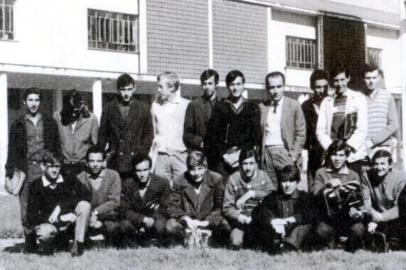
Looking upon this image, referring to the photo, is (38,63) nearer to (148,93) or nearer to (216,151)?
(148,93)

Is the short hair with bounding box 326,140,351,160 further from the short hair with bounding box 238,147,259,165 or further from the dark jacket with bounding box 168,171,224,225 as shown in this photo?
the dark jacket with bounding box 168,171,224,225

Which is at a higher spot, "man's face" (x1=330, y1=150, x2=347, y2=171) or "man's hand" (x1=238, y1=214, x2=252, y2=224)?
"man's face" (x1=330, y1=150, x2=347, y2=171)

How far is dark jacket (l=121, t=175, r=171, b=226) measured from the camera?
312 inches

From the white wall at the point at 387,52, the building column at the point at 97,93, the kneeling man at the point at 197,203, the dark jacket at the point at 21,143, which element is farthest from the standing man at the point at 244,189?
the white wall at the point at 387,52

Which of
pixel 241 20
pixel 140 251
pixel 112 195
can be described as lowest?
pixel 140 251

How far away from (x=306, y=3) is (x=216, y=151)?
19.8 meters

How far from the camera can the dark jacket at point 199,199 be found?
793cm

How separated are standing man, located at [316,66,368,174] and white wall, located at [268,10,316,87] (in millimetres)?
18070

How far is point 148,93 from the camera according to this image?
80.2ft

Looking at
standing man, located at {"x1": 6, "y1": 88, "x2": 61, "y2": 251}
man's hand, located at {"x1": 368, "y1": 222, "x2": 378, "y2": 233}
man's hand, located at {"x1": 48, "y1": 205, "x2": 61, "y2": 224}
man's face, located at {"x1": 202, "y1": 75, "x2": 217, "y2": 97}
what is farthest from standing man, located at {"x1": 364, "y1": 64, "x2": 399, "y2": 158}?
standing man, located at {"x1": 6, "y1": 88, "x2": 61, "y2": 251}

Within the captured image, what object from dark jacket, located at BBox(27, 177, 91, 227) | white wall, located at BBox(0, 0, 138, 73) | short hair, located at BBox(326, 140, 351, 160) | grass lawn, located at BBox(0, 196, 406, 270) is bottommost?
grass lawn, located at BBox(0, 196, 406, 270)

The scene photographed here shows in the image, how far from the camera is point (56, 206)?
7.39 meters

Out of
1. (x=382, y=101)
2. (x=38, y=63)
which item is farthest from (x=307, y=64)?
(x=382, y=101)

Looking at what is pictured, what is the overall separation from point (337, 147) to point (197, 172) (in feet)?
4.87
